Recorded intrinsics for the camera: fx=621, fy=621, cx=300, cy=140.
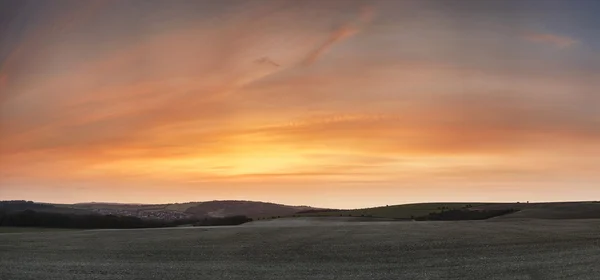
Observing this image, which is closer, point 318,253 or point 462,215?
point 318,253

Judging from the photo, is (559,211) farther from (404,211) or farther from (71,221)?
(71,221)

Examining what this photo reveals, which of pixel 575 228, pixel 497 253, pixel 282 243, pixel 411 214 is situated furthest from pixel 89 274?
pixel 411 214

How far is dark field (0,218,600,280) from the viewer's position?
32562mm

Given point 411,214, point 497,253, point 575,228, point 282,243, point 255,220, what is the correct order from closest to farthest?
point 497,253, point 282,243, point 575,228, point 255,220, point 411,214

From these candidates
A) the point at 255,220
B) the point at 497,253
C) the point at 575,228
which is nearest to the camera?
the point at 497,253

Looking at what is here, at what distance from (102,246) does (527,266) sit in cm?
2865

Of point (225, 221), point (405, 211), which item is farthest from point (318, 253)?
point (405, 211)

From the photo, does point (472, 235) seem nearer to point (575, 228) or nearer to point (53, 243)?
point (575, 228)

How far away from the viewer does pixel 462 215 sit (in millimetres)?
82062

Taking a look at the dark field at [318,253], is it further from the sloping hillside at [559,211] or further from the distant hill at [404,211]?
the distant hill at [404,211]

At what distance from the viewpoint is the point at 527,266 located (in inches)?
1324

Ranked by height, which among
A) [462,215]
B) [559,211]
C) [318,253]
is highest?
[559,211]

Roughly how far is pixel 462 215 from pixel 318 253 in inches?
1844

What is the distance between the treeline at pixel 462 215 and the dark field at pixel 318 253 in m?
24.8
